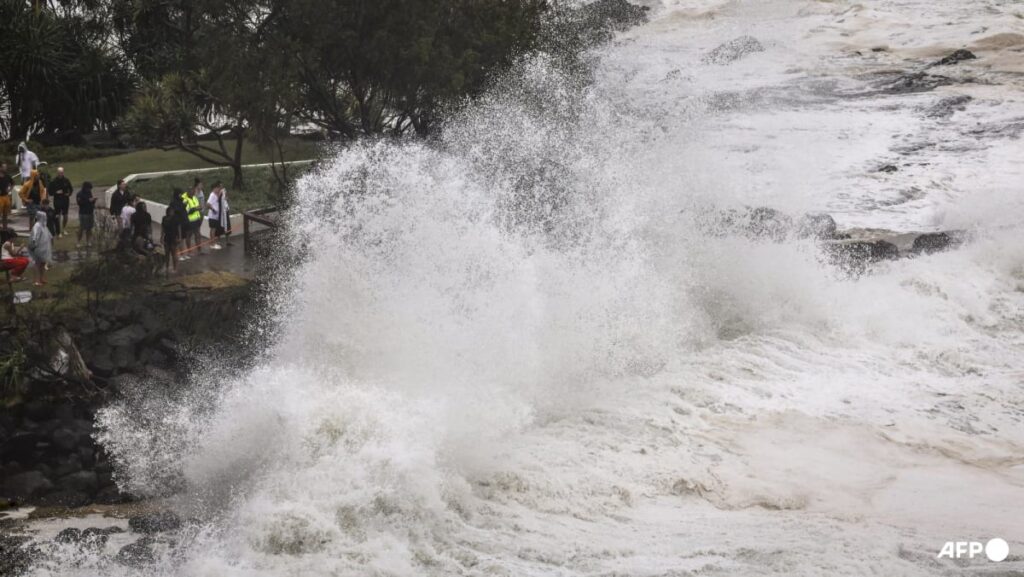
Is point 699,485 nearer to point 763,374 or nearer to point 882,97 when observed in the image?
point 763,374

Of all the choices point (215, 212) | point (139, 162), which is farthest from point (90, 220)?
point (139, 162)

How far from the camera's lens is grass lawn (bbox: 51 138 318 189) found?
25375 millimetres

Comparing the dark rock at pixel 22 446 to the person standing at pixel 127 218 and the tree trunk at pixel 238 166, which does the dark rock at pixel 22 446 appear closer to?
the person standing at pixel 127 218

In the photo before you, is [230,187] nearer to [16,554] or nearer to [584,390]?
[584,390]

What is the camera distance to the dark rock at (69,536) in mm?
9828

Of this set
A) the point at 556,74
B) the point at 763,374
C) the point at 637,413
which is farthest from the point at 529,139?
the point at 637,413

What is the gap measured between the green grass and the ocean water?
3308mm

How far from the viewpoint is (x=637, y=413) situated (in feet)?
38.9

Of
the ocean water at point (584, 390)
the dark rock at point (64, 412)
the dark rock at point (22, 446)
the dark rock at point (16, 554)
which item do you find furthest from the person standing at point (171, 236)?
the dark rock at point (16, 554)

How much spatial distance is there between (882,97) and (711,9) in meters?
6.88

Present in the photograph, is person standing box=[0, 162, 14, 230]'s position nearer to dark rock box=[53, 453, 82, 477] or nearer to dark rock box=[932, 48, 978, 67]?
dark rock box=[53, 453, 82, 477]

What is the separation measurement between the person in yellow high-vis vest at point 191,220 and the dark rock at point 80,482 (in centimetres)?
595

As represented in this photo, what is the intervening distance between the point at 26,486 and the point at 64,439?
1.12 metres

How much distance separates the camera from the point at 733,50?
30.8m
